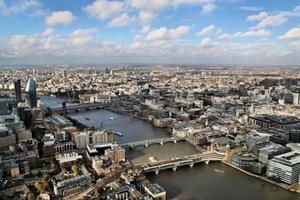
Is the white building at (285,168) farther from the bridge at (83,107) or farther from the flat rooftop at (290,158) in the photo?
the bridge at (83,107)

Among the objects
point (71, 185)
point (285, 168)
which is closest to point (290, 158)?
point (285, 168)

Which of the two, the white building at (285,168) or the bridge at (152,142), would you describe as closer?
the white building at (285,168)

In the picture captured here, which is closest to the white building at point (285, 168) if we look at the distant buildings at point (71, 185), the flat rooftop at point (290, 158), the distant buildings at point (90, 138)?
the flat rooftop at point (290, 158)

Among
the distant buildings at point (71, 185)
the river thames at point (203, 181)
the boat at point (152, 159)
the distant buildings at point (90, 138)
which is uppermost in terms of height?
the distant buildings at point (90, 138)

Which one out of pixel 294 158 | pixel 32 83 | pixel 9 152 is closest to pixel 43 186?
pixel 9 152

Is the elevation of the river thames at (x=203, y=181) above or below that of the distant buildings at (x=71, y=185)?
below

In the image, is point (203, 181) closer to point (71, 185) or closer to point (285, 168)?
point (285, 168)

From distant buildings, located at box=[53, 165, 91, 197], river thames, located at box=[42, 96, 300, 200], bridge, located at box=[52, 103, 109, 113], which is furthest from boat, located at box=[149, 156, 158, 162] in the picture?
bridge, located at box=[52, 103, 109, 113]

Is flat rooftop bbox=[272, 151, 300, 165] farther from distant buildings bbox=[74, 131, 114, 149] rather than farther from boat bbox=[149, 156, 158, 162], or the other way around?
distant buildings bbox=[74, 131, 114, 149]
